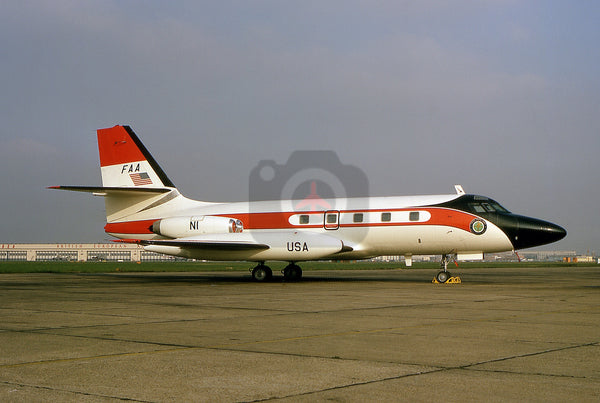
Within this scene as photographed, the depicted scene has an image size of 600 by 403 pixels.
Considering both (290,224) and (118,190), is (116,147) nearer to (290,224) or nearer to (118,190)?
(118,190)

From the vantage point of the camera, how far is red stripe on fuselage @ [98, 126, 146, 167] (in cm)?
2918

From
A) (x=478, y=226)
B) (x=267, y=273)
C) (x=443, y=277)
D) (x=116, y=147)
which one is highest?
(x=116, y=147)

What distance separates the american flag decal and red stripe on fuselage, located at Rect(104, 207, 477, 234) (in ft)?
6.09

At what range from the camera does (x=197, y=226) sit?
1048 inches

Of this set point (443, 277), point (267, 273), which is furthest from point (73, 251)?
point (443, 277)

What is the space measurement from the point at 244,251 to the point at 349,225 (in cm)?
444

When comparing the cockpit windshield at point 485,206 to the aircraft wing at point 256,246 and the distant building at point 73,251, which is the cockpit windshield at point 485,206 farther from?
the distant building at point 73,251

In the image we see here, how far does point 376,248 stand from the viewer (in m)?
24.7

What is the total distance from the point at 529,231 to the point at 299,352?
17219 mm

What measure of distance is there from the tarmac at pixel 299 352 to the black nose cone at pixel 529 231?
9.05 metres

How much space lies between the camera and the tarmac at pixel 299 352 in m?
5.46

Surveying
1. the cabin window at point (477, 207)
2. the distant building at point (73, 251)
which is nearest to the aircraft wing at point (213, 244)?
the cabin window at point (477, 207)

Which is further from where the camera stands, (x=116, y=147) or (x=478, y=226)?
(x=116, y=147)

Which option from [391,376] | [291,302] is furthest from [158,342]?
[291,302]
